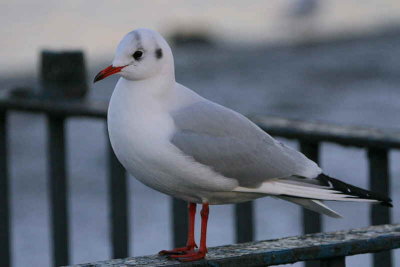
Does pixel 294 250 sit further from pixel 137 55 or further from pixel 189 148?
pixel 137 55

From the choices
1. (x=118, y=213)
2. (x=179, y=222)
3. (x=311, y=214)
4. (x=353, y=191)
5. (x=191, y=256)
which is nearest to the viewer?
(x=191, y=256)

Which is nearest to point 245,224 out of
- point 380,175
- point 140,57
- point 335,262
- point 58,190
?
point 380,175

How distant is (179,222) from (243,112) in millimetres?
4034

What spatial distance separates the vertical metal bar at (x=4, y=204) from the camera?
368 centimetres

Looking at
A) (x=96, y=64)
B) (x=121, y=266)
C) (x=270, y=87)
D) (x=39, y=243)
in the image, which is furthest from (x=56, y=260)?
(x=96, y=64)

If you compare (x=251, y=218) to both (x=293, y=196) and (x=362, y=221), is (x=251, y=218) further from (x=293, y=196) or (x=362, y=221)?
(x=362, y=221)

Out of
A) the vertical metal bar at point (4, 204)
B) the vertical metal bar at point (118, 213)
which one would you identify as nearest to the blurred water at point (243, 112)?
the vertical metal bar at point (4, 204)

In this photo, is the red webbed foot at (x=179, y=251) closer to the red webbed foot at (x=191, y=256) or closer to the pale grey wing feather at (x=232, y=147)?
the red webbed foot at (x=191, y=256)

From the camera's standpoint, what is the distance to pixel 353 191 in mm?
1996

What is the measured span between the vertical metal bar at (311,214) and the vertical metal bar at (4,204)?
122 centimetres

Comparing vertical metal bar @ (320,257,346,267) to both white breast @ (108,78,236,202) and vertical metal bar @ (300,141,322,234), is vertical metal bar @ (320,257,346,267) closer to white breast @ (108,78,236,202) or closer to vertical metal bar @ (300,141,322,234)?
white breast @ (108,78,236,202)

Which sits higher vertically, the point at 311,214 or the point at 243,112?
the point at 243,112

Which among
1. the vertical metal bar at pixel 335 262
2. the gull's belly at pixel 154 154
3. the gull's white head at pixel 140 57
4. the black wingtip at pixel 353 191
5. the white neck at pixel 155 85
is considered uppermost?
the gull's white head at pixel 140 57

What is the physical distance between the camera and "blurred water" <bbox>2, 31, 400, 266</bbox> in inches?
243
